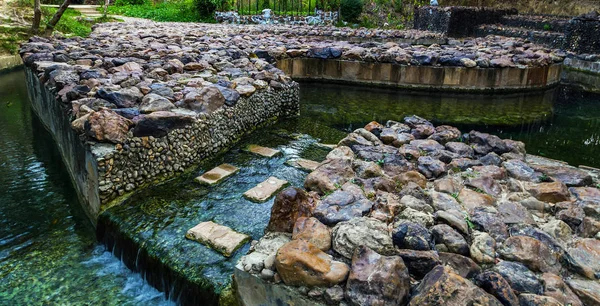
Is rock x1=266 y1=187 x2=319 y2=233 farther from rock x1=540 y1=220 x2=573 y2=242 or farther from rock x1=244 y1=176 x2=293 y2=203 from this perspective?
rock x1=540 y1=220 x2=573 y2=242

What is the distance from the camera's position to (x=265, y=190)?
4.51 metres

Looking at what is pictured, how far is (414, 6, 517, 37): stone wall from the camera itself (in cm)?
1648

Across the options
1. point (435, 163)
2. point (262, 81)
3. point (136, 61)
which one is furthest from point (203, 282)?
point (136, 61)

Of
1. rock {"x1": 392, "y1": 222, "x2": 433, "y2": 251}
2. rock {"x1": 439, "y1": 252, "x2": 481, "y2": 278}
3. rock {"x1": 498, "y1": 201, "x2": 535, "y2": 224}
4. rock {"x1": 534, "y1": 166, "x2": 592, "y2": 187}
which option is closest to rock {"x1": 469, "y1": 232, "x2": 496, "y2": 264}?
rock {"x1": 439, "y1": 252, "x2": 481, "y2": 278}

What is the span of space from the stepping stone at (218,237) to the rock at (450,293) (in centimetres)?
173

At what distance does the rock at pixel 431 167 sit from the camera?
372 cm

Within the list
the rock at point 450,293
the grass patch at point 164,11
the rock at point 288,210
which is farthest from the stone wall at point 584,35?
the grass patch at point 164,11

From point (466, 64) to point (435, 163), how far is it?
6365 millimetres

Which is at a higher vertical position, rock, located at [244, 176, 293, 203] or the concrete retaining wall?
the concrete retaining wall

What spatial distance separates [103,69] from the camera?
249 inches

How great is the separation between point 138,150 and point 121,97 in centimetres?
94

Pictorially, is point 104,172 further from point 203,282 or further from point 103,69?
point 103,69

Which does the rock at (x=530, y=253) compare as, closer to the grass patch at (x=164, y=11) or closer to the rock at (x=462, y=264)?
the rock at (x=462, y=264)

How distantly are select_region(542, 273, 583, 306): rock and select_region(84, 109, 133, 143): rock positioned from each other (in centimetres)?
364
